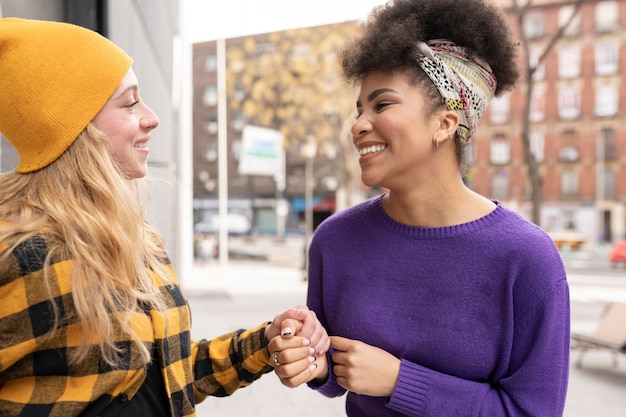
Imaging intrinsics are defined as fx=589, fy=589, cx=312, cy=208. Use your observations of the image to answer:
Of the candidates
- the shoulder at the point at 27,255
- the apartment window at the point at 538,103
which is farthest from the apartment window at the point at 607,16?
A: the shoulder at the point at 27,255

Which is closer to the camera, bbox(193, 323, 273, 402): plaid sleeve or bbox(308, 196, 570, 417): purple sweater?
bbox(308, 196, 570, 417): purple sweater

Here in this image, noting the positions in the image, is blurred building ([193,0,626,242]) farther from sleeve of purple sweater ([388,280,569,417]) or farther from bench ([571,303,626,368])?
sleeve of purple sweater ([388,280,569,417])

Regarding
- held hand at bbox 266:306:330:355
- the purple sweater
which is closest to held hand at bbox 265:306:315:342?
held hand at bbox 266:306:330:355

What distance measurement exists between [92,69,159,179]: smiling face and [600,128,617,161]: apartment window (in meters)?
39.6

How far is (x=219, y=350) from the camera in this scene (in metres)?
1.83

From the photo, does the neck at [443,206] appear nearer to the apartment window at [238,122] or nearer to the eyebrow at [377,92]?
the eyebrow at [377,92]

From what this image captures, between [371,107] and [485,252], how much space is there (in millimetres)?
496

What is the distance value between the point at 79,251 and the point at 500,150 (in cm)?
3916

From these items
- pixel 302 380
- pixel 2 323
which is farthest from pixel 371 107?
pixel 2 323

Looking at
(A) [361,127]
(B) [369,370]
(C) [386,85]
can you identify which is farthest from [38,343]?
(C) [386,85]

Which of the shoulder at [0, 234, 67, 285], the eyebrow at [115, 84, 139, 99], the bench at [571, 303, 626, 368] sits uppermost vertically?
the eyebrow at [115, 84, 139, 99]

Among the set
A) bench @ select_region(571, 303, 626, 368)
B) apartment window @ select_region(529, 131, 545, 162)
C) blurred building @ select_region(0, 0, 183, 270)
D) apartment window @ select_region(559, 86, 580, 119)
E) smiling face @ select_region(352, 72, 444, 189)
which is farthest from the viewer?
apartment window @ select_region(529, 131, 545, 162)

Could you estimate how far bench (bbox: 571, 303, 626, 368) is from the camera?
618cm

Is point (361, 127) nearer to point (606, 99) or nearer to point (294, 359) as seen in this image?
point (294, 359)
